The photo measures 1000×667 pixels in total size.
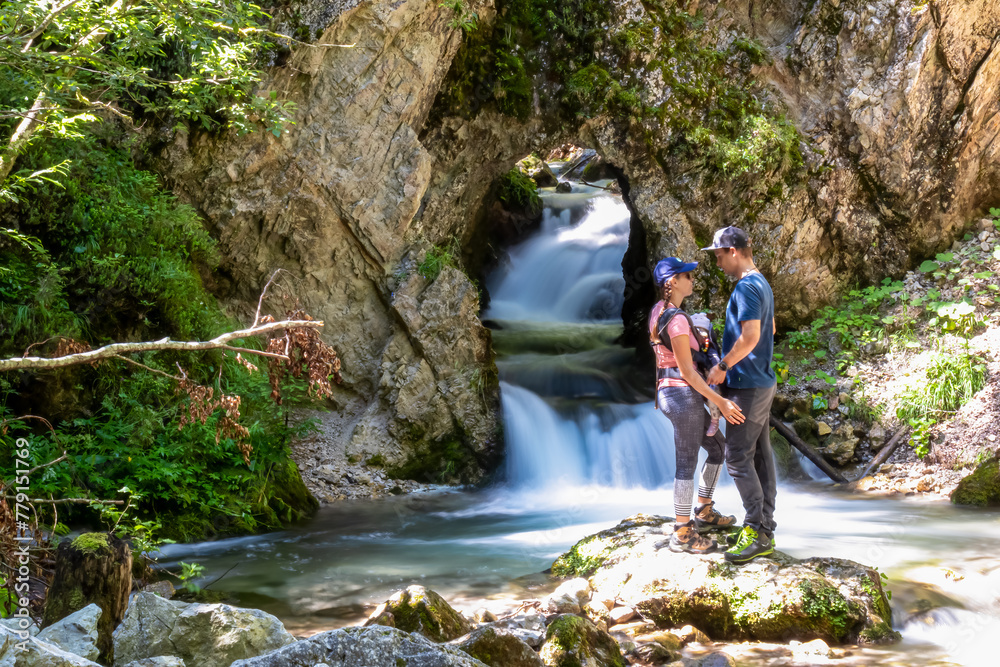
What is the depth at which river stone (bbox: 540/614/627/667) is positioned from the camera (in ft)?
12.2

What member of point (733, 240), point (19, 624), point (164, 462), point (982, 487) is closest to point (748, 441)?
point (733, 240)

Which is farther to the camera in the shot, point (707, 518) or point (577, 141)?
point (577, 141)

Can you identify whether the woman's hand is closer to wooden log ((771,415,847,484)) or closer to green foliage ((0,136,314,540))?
green foliage ((0,136,314,540))

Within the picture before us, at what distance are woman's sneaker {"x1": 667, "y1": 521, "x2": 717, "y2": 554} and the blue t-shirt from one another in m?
1.03

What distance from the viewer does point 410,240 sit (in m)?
8.86

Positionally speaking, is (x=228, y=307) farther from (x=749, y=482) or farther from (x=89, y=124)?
(x=749, y=482)

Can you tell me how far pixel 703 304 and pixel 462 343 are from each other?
3262 millimetres

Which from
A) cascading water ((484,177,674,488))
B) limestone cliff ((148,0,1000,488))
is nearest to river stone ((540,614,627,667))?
cascading water ((484,177,674,488))

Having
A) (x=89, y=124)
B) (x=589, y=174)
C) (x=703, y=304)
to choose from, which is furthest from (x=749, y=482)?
(x=589, y=174)

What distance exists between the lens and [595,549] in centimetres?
543

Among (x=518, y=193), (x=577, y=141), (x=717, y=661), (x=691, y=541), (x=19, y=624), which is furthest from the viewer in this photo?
(x=518, y=193)

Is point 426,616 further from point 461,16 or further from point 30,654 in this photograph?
point 461,16

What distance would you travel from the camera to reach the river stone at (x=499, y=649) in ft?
11.3

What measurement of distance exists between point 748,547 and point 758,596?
11.9 inches
